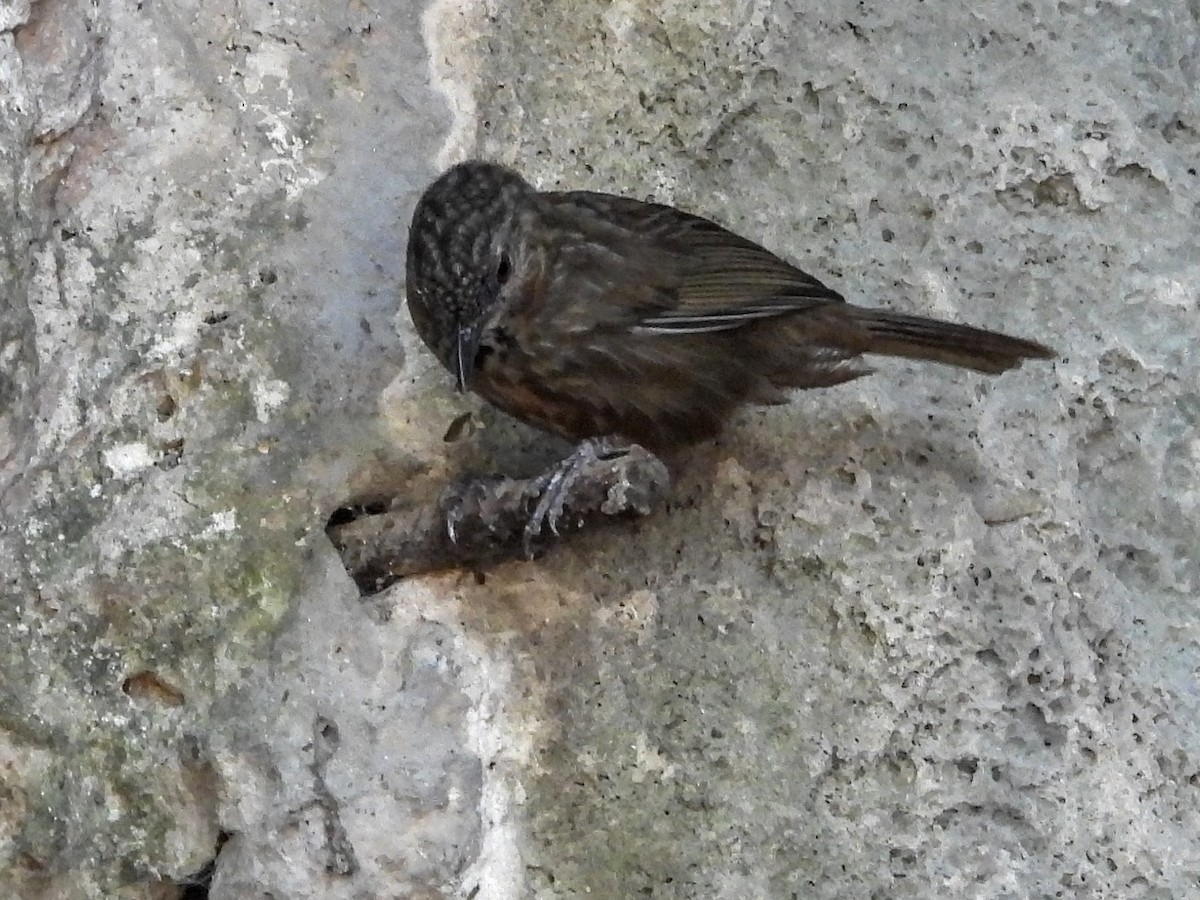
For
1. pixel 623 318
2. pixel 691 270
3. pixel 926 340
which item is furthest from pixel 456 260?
pixel 926 340

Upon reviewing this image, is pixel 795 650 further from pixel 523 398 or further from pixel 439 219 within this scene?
pixel 439 219

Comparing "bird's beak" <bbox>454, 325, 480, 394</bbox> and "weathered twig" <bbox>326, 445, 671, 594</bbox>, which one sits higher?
"bird's beak" <bbox>454, 325, 480, 394</bbox>

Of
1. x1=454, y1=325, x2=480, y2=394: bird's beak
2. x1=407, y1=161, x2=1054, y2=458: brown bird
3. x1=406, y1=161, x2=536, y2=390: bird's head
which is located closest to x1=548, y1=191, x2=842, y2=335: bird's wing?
x1=407, y1=161, x2=1054, y2=458: brown bird

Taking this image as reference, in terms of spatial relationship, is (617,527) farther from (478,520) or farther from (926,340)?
(926,340)

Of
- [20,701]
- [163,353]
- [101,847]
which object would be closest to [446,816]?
[101,847]

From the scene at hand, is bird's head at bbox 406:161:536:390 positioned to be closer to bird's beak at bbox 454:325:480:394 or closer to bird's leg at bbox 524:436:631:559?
bird's beak at bbox 454:325:480:394

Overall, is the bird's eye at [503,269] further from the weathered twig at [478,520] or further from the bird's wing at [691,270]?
the weathered twig at [478,520]
